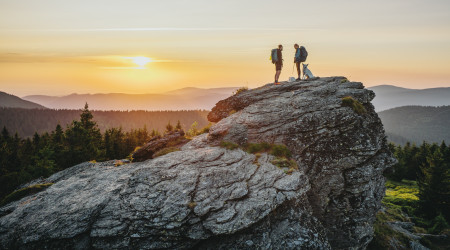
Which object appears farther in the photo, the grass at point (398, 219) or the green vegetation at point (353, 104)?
the grass at point (398, 219)

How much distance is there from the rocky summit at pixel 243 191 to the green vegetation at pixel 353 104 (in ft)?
0.29

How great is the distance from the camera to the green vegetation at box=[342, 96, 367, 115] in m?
18.5

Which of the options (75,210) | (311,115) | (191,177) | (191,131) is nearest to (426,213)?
(311,115)

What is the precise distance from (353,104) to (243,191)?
1167 centimetres

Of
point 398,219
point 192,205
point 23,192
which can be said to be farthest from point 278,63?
point 398,219

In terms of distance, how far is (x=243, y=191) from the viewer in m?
13.2

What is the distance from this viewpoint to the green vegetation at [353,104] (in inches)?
729

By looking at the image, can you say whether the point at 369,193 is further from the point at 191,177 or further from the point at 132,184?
the point at 132,184

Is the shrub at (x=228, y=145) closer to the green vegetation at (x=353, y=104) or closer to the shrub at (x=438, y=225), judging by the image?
the green vegetation at (x=353, y=104)

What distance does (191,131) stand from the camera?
24.2m

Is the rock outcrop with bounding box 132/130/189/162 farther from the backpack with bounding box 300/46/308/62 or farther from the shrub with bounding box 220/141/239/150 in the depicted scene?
the backpack with bounding box 300/46/308/62

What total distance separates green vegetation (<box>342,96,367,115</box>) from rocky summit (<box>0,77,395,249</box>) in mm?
88

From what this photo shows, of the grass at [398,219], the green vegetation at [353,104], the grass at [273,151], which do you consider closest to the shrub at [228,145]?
the grass at [273,151]

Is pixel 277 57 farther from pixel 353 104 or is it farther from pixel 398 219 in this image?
pixel 398 219
